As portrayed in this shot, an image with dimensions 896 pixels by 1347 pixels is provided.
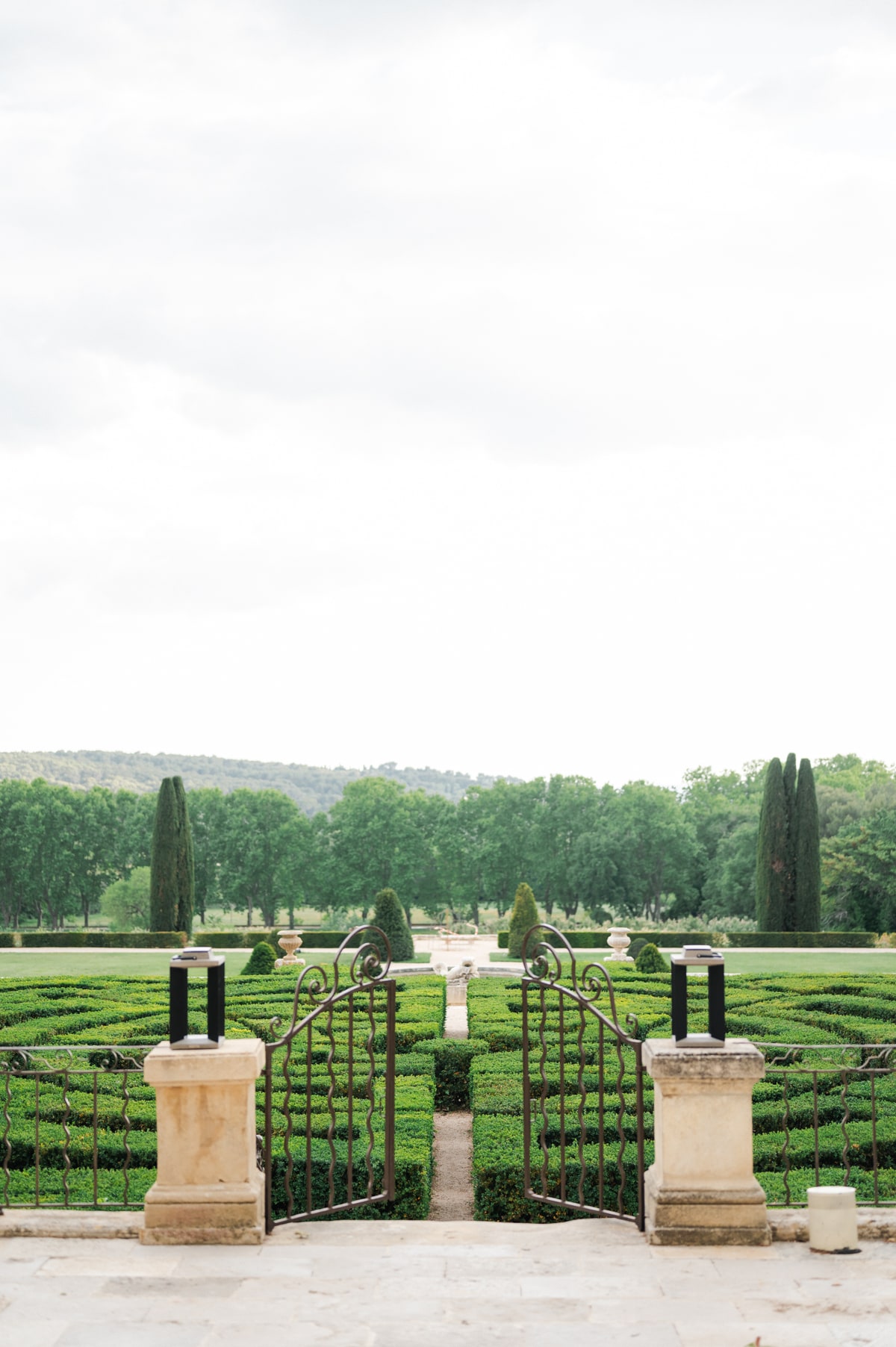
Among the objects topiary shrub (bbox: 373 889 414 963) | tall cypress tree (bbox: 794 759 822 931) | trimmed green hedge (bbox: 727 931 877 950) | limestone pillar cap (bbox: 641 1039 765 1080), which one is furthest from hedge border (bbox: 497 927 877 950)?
limestone pillar cap (bbox: 641 1039 765 1080)

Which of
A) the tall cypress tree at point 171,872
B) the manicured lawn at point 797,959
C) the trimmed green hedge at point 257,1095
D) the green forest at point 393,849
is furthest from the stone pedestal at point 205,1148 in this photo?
the green forest at point 393,849

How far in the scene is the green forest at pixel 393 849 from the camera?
2156 inches

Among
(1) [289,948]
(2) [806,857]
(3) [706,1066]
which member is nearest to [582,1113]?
(3) [706,1066]

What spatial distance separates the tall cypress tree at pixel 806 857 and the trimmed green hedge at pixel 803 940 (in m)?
1.99

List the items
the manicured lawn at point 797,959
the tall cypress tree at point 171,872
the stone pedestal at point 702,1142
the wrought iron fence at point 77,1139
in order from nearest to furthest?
1. the stone pedestal at point 702,1142
2. the wrought iron fence at point 77,1139
3. the manicured lawn at point 797,959
4. the tall cypress tree at point 171,872

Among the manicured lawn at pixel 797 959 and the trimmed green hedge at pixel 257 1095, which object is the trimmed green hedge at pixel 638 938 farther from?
the trimmed green hedge at pixel 257 1095

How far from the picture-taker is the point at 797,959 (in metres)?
30.2

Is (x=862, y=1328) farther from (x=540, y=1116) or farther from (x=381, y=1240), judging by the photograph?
(x=540, y=1116)

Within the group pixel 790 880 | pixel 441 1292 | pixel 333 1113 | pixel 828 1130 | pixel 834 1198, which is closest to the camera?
pixel 441 1292

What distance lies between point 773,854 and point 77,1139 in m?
32.5

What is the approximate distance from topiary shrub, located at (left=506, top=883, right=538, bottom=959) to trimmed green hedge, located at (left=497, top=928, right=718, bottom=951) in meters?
2.47

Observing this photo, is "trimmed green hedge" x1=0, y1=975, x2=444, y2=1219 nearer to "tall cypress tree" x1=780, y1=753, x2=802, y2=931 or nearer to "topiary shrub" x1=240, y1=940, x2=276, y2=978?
"topiary shrub" x1=240, y1=940, x2=276, y2=978

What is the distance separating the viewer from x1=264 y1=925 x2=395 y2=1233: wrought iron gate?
260 inches

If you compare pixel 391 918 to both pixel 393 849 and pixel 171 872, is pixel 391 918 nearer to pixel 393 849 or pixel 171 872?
pixel 171 872
